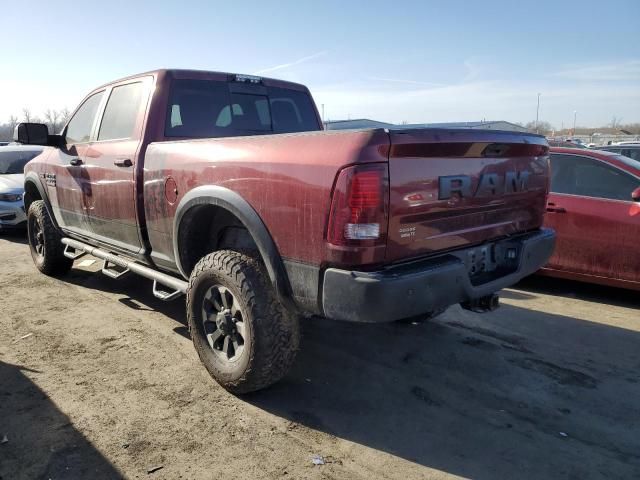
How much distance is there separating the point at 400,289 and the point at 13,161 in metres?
10.1

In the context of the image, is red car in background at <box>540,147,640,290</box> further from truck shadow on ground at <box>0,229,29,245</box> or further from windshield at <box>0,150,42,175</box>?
windshield at <box>0,150,42,175</box>

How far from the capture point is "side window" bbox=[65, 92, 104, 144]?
15.9ft

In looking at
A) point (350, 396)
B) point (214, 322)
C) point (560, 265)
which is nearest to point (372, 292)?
point (350, 396)

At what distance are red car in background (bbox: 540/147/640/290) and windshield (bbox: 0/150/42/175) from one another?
31.6ft

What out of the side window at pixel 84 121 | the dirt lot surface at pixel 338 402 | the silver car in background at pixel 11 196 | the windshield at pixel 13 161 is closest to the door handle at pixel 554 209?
the dirt lot surface at pixel 338 402

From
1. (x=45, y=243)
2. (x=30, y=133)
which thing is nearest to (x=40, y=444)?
(x=30, y=133)

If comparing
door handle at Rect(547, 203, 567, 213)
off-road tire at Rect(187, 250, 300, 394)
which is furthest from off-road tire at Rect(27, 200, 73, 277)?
door handle at Rect(547, 203, 567, 213)

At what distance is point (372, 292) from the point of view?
7.93 feet

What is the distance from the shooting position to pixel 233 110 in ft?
14.5

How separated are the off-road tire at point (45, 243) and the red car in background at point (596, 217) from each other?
544 centimetres

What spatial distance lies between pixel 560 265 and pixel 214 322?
12.7 feet

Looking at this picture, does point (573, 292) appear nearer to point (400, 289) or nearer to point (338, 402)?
point (338, 402)

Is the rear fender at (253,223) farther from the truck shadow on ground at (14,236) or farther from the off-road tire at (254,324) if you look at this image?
the truck shadow on ground at (14,236)

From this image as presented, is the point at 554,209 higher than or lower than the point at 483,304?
higher
